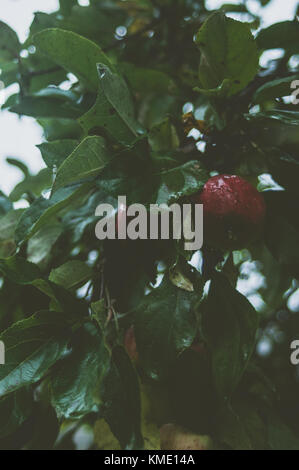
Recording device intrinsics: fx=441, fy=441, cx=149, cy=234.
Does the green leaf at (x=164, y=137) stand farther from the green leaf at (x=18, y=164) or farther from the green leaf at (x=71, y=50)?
the green leaf at (x=18, y=164)

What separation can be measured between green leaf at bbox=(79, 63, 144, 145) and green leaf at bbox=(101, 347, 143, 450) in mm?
273

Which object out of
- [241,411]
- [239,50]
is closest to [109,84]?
[239,50]

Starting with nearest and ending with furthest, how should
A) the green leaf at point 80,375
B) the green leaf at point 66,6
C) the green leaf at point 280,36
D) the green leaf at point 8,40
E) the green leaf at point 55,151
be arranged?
the green leaf at point 80,375 → the green leaf at point 55,151 → the green leaf at point 280,36 → the green leaf at point 8,40 → the green leaf at point 66,6

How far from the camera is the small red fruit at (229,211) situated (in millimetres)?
534

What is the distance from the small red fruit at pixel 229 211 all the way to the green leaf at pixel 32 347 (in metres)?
0.22

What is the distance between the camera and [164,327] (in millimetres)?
512

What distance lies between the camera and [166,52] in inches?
41.1

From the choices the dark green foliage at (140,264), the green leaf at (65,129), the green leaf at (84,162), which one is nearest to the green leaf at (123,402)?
the dark green foliage at (140,264)

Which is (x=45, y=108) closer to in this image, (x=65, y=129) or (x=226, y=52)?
(x=65, y=129)

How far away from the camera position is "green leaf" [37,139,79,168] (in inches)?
23.1

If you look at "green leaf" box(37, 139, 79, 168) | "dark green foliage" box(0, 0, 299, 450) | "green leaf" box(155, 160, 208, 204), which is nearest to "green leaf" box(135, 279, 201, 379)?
"dark green foliage" box(0, 0, 299, 450)

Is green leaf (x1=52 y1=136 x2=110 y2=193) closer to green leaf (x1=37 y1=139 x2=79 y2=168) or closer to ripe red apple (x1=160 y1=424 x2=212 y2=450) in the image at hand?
green leaf (x1=37 y1=139 x2=79 y2=168)

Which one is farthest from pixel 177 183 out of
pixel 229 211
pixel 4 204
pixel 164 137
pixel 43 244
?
pixel 4 204

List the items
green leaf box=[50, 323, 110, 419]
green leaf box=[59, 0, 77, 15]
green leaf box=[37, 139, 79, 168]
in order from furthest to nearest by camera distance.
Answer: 1. green leaf box=[59, 0, 77, 15]
2. green leaf box=[37, 139, 79, 168]
3. green leaf box=[50, 323, 110, 419]
